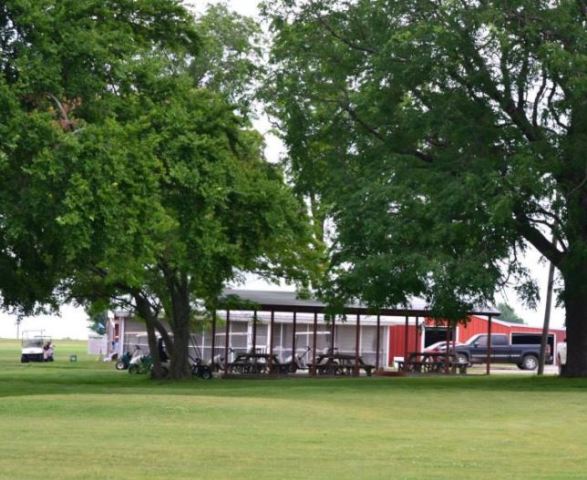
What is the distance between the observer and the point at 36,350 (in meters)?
78.6

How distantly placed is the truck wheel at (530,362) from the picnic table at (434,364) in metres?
14.6

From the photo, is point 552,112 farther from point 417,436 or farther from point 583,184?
point 417,436

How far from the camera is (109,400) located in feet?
93.0

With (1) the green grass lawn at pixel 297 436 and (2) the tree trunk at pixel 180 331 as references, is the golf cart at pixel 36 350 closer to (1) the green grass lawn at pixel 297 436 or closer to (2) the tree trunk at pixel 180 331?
(2) the tree trunk at pixel 180 331

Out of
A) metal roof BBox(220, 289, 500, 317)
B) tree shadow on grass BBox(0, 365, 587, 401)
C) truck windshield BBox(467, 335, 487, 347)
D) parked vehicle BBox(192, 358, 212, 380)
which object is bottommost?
tree shadow on grass BBox(0, 365, 587, 401)

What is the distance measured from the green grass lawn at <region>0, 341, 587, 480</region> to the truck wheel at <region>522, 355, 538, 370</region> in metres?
36.7

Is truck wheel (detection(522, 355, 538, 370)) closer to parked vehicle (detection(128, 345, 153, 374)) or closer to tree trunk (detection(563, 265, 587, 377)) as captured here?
parked vehicle (detection(128, 345, 153, 374))

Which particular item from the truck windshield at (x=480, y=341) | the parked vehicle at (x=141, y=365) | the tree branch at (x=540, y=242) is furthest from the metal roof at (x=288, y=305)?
the truck windshield at (x=480, y=341)

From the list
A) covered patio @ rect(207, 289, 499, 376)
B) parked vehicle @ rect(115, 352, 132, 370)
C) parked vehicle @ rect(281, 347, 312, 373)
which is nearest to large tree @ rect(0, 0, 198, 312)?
covered patio @ rect(207, 289, 499, 376)

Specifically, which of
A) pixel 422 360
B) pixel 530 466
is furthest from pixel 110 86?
pixel 422 360

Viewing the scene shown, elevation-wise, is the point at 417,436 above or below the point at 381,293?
below

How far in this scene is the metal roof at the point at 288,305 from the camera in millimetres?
49375

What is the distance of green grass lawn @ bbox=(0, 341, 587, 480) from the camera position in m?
16.1

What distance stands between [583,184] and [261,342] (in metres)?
33.2
